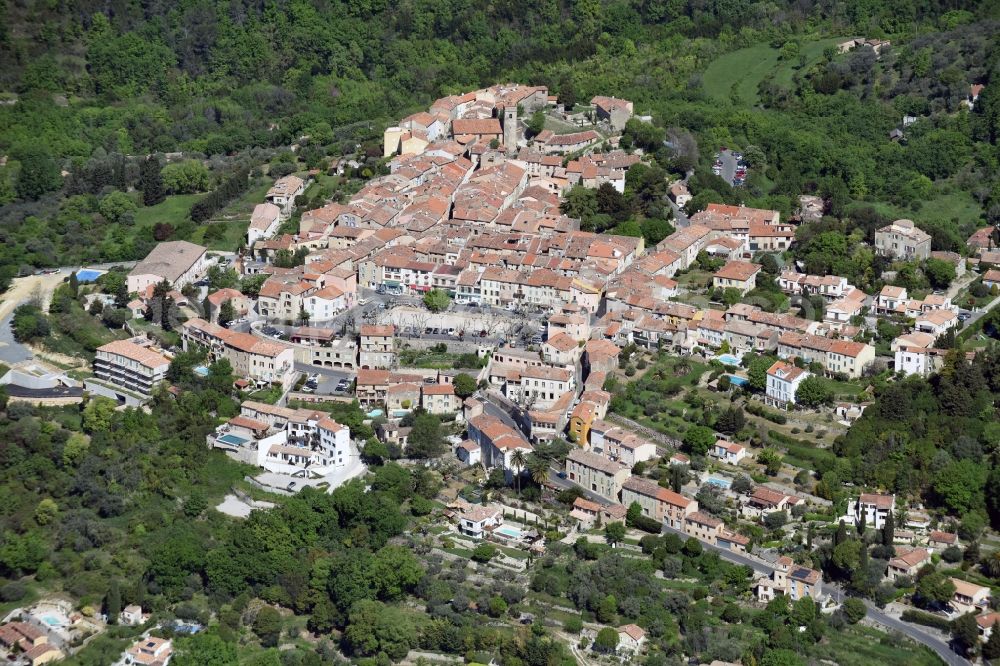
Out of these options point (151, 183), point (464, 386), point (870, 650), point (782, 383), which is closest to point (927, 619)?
point (870, 650)

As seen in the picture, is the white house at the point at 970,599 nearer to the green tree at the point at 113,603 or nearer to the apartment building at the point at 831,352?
the apartment building at the point at 831,352

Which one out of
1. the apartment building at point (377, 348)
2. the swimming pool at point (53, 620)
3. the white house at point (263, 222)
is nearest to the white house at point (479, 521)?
the apartment building at point (377, 348)

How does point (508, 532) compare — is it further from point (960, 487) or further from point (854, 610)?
point (960, 487)

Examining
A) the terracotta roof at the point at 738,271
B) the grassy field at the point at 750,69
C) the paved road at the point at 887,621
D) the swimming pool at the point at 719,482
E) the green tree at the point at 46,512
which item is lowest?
the green tree at the point at 46,512

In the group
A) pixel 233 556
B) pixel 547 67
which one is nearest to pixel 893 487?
pixel 233 556

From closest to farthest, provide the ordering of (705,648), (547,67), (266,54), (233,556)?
(705,648)
(233,556)
(547,67)
(266,54)

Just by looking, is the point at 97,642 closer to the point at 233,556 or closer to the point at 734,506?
the point at 233,556
